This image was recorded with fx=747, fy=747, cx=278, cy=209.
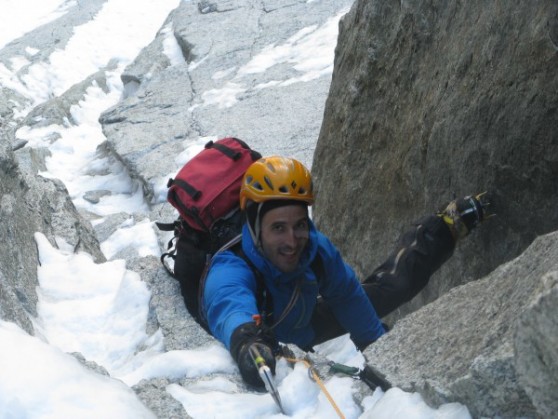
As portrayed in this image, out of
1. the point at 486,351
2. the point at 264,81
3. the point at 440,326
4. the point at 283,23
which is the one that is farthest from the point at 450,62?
the point at 283,23

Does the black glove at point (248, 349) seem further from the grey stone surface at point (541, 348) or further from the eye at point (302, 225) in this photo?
the grey stone surface at point (541, 348)

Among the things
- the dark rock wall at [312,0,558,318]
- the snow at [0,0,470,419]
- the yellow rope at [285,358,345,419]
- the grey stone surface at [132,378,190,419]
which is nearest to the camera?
the snow at [0,0,470,419]

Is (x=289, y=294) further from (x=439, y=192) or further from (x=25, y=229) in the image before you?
(x=25, y=229)

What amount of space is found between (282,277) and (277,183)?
1.82 ft

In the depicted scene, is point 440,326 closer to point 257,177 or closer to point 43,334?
point 257,177

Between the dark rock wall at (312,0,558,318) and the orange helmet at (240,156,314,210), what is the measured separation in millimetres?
1371

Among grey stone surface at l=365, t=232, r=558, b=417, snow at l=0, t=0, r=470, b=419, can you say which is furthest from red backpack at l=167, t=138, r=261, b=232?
grey stone surface at l=365, t=232, r=558, b=417

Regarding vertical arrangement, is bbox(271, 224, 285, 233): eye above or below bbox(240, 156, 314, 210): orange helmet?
below

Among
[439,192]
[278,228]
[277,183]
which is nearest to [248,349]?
[278,228]

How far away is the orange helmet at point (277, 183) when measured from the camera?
4363 mm

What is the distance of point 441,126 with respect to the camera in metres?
5.44

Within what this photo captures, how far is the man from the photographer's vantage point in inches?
156

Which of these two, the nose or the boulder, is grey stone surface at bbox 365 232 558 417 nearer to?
the nose

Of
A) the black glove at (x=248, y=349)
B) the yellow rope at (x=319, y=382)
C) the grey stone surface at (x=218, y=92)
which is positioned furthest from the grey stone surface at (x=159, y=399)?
the grey stone surface at (x=218, y=92)
